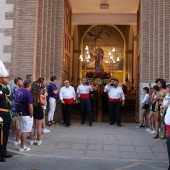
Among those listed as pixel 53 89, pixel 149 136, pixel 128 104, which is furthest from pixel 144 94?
pixel 128 104

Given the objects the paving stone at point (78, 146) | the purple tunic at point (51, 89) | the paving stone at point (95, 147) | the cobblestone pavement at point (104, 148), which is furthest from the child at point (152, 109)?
the purple tunic at point (51, 89)

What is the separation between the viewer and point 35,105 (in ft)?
21.2

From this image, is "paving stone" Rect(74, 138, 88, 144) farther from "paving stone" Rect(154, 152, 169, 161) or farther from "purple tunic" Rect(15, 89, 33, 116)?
"paving stone" Rect(154, 152, 169, 161)

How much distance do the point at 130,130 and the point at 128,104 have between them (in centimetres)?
886

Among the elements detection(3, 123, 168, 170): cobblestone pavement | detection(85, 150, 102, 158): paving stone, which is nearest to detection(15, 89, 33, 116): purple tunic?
detection(3, 123, 168, 170): cobblestone pavement

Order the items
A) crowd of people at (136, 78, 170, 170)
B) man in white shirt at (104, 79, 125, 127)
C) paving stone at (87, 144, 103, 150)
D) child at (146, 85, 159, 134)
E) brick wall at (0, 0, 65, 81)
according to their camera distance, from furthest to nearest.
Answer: man in white shirt at (104, 79, 125, 127) → brick wall at (0, 0, 65, 81) → child at (146, 85, 159, 134) → crowd of people at (136, 78, 170, 170) → paving stone at (87, 144, 103, 150)

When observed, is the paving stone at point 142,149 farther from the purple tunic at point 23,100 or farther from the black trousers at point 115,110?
the black trousers at point 115,110

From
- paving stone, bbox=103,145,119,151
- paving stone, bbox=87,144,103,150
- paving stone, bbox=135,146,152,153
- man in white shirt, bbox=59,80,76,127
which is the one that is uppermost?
man in white shirt, bbox=59,80,76,127

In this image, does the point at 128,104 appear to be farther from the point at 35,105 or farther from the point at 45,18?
the point at 35,105

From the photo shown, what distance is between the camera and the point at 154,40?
9453 mm

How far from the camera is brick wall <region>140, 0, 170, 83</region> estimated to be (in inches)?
366

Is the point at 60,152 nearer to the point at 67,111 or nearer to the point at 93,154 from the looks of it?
the point at 93,154

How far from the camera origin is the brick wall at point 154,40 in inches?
366

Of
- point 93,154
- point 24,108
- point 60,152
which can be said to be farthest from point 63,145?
point 24,108
